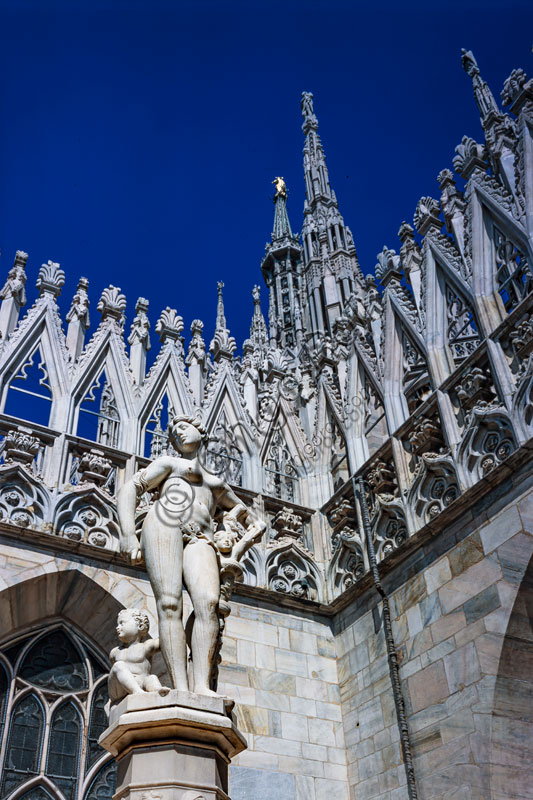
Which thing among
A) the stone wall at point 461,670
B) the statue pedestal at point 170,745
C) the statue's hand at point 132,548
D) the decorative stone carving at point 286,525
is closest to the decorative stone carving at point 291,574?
the decorative stone carving at point 286,525

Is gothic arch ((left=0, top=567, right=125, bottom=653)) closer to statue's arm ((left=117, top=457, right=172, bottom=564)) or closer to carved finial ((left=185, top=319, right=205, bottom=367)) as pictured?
statue's arm ((left=117, top=457, right=172, bottom=564))

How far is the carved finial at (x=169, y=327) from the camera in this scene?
32.0ft

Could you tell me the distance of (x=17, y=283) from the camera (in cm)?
904

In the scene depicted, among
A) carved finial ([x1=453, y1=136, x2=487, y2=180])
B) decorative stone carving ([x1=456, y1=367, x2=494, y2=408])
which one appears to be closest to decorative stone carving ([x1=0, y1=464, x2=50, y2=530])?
decorative stone carving ([x1=456, y1=367, x2=494, y2=408])

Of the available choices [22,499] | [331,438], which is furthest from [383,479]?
[22,499]

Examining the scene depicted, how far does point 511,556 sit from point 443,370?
230 centimetres

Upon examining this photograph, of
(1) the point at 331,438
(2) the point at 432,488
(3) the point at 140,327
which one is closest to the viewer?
(2) the point at 432,488

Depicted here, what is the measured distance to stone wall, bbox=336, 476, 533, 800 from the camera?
5961 millimetres

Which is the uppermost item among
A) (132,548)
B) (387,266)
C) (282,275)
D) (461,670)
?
(282,275)

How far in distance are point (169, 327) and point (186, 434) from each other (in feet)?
14.7

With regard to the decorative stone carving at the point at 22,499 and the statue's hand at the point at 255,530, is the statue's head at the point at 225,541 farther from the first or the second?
the decorative stone carving at the point at 22,499

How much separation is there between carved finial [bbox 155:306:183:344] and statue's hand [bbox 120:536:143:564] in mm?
4984

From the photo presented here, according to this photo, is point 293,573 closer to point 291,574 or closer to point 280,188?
point 291,574

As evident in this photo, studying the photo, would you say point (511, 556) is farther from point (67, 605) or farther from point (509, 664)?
point (67, 605)
